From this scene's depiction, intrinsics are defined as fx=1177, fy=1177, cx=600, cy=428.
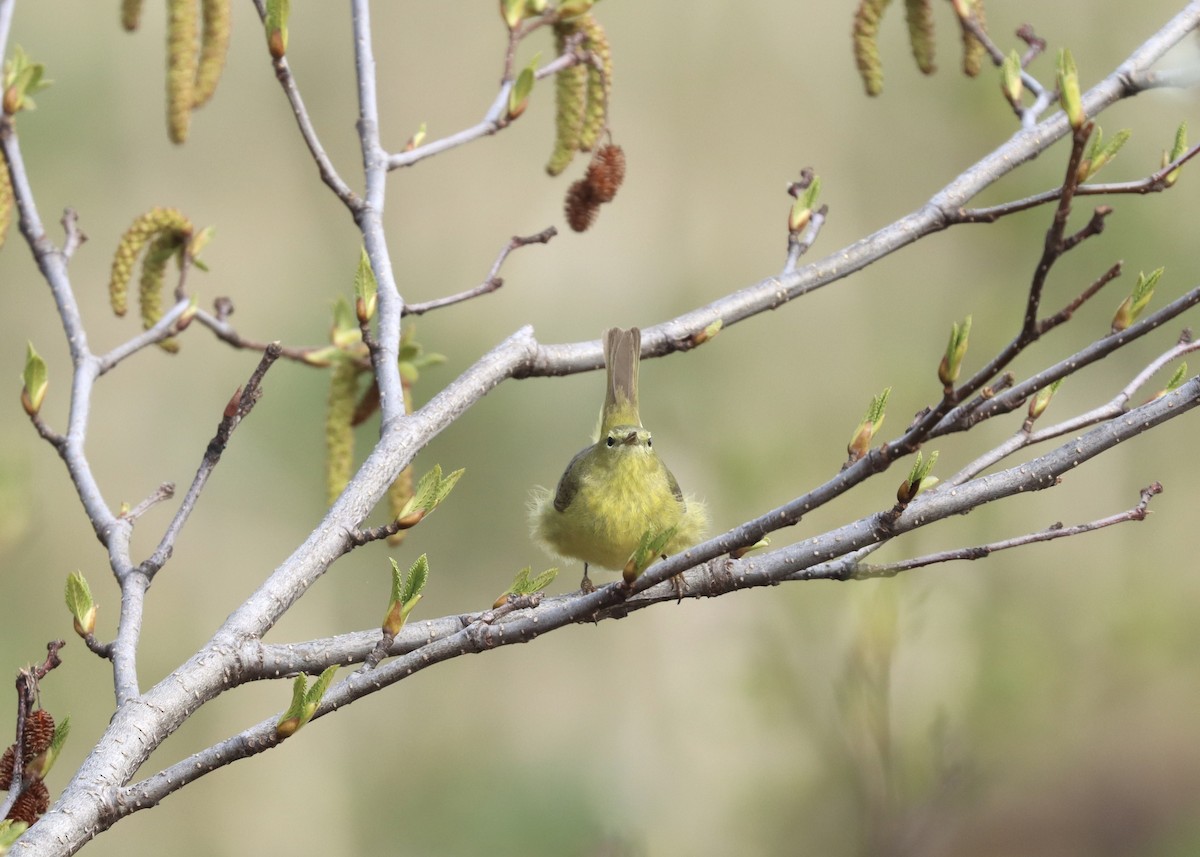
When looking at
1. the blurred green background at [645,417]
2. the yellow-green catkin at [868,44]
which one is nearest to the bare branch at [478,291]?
the yellow-green catkin at [868,44]

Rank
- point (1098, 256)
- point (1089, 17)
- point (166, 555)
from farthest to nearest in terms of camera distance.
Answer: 1. point (1089, 17)
2. point (1098, 256)
3. point (166, 555)

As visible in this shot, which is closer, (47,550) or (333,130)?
(47,550)

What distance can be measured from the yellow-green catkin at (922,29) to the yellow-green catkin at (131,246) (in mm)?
1707

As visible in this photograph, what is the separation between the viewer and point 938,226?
2439 millimetres

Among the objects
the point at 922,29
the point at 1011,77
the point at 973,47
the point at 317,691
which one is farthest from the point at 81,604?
the point at 973,47

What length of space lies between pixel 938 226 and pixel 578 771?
5.07m

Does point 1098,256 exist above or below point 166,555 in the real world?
above

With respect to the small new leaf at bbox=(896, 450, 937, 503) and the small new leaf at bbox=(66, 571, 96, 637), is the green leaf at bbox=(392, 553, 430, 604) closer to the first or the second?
the small new leaf at bbox=(66, 571, 96, 637)

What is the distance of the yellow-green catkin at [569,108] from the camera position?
8.41 feet

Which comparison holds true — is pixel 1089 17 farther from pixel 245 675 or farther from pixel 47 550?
pixel 245 675

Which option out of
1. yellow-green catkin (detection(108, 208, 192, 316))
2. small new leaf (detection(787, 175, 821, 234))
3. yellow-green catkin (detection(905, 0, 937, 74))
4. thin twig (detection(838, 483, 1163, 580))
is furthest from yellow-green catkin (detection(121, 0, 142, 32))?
thin twig (detection(838, 483, 1163, 580))

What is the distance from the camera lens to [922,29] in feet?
8.98

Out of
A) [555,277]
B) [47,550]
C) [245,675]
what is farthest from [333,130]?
[245,675]

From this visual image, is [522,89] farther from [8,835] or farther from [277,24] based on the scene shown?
[8,835]
